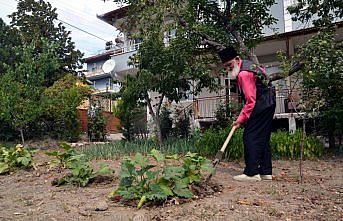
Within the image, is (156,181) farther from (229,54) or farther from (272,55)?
(272,55)

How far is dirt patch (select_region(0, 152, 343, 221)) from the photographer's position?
2.89 metres

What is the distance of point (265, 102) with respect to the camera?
4336mm

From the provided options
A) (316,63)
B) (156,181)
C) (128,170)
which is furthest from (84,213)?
(316,63)

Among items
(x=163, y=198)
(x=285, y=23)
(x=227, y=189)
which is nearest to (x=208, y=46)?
(x=227, y=189)

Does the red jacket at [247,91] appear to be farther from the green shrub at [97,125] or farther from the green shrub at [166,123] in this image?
the green shrub at [97,125]

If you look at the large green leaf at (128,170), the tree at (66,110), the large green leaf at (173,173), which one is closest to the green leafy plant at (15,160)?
the large green leaf at (128,170)

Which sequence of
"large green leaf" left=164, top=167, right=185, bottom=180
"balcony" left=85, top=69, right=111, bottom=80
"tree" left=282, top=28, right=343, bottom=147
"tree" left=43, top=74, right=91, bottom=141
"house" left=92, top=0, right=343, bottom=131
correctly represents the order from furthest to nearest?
"balcony" left=85, top=69, right=111, bottom=80
"tree" left=43, top=74, right=91, bottom=141
"house" left=92, top=0, right=343, bottom=131
"tree" left=282, top=28, right=343, bottom=147
"large green leaf" left=164, top=167, right=185, bottom=180

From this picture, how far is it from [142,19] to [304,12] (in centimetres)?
437

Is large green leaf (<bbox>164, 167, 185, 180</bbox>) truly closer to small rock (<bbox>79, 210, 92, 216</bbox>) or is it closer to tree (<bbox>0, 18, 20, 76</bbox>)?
small rock (<bbox>79, 210, 92, 216</bbox>)

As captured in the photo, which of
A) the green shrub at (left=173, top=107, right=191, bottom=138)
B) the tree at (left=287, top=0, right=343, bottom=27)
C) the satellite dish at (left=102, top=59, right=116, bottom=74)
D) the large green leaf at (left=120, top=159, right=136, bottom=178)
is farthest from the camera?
the satellite dish at (left=102, top=59, right=116, bottom=74)

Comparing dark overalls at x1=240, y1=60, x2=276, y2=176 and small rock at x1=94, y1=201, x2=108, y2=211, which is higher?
dark overalls at x1=240, y1=60, x2=276, y2=176

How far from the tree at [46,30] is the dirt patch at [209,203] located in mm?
13351

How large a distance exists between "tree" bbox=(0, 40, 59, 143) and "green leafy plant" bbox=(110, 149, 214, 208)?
25.0ft

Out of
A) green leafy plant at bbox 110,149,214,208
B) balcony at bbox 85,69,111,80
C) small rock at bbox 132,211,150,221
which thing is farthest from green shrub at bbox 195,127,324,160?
balcony at bbox 85,69,111,80
